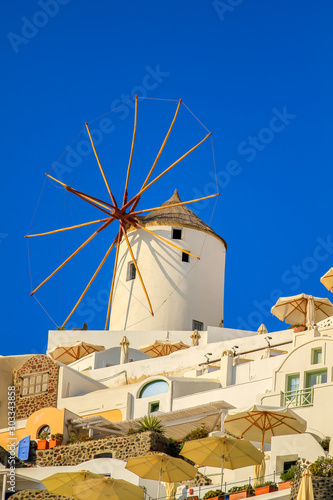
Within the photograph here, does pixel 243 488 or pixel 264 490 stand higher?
pixel 243 488

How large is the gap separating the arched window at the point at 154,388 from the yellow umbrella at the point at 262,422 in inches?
340

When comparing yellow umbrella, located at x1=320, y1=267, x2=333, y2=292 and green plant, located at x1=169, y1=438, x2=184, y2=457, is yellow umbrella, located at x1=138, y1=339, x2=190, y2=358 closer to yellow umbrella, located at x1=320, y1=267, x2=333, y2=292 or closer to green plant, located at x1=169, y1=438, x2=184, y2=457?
yellow umbrella, located at x1=320, y1=267, x2=333, y2=292

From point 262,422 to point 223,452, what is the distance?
94.9 inches

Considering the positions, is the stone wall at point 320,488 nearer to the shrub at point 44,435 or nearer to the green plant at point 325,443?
the green plant at point 325,443

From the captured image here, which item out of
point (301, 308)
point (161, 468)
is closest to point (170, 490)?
point (161, 468)

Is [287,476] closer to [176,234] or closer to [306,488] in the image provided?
[306,488]

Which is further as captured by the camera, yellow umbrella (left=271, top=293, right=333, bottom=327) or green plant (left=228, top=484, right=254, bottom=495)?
yellow umbrella (left=271, top=293, right=333, bottom=327)

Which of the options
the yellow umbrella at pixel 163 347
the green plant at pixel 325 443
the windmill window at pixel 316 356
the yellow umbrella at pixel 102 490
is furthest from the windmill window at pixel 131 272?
the yellow umbrella at pixel 102 490

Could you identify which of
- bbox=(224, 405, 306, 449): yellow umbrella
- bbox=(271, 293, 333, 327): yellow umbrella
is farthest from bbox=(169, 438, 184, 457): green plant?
bbox=(271, 293, 333, 327): yellow umbrella

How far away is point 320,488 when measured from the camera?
89.7 feet

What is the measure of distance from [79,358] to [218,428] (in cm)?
1576

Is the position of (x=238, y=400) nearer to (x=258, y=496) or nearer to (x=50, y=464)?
(x=50, y=464)

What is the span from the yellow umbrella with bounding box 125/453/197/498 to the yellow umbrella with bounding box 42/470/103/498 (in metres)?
1.12

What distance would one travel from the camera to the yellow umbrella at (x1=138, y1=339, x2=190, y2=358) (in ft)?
167
